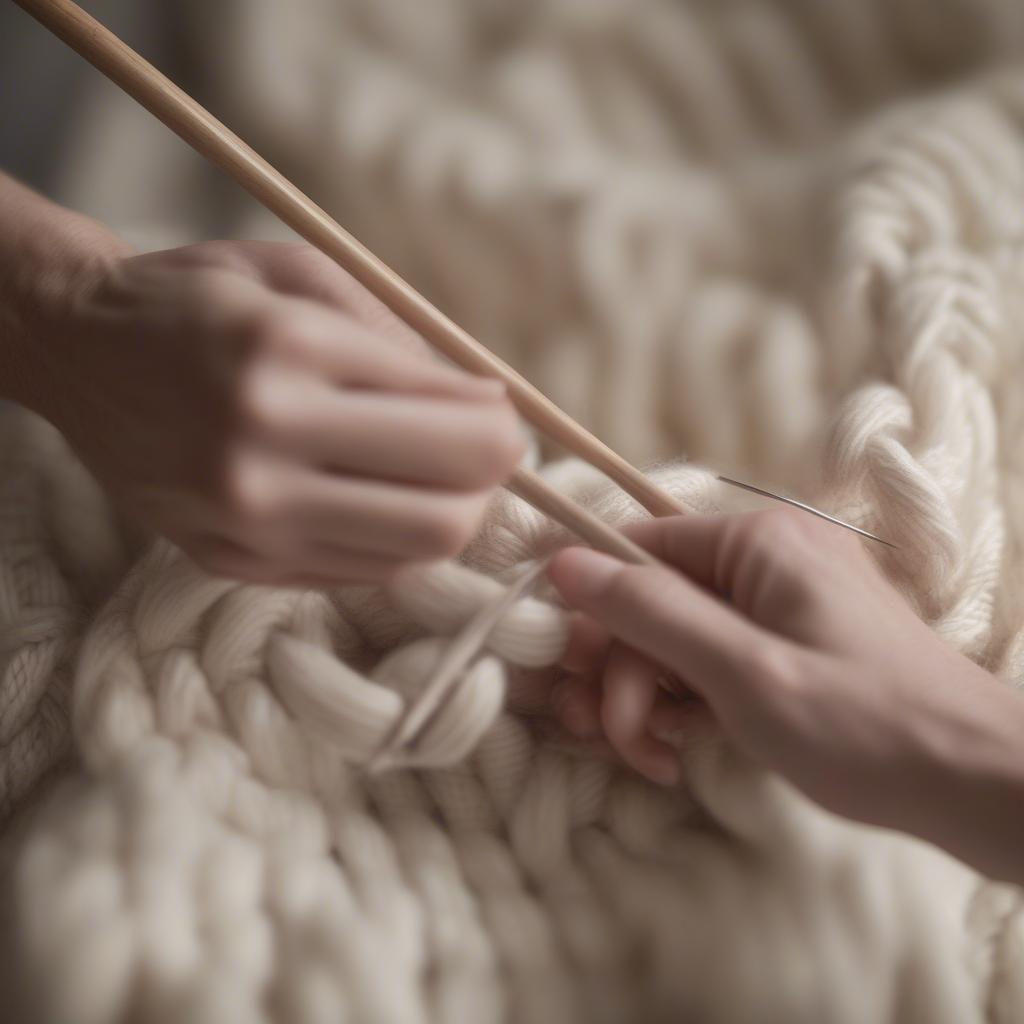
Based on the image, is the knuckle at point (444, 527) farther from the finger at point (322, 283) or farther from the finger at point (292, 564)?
the finger at point (322, 283)

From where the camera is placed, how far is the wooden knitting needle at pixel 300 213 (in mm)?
521

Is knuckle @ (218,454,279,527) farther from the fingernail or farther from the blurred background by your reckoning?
the blurred background

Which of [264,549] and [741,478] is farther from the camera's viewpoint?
[741,478]

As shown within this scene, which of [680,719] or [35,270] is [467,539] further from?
[35,270]

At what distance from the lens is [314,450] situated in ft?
1.49

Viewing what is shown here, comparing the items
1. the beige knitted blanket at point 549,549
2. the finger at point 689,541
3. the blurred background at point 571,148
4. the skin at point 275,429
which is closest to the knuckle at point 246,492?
the skin at point 275,429

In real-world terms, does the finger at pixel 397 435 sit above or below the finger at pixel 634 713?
Result: above

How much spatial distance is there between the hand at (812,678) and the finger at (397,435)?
0.09 m

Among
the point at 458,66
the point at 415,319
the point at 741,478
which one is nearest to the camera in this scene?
the point at 415,319

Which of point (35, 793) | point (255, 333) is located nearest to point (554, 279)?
point (255, 333)

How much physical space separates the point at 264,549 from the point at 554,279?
43 cm

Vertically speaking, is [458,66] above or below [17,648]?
above

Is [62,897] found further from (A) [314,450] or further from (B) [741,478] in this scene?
(B) [741,478]

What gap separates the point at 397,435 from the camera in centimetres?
45
